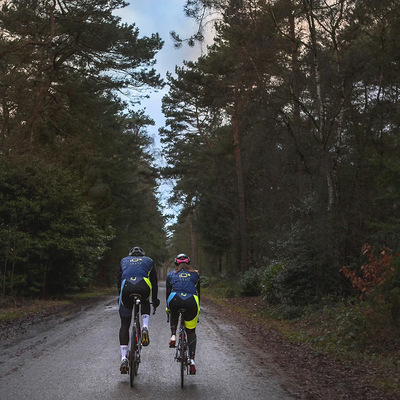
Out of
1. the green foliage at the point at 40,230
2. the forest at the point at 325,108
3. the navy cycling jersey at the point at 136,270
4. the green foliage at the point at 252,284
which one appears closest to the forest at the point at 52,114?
the green foliage at the point at 40,230

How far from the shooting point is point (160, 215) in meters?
62.4

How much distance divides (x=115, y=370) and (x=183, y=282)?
5.99 feet

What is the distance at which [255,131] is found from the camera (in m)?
23.6

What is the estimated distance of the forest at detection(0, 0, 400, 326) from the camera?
49.2 ft

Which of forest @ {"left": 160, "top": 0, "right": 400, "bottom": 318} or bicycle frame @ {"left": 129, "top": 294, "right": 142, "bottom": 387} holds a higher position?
forest @ {"left": 160, "top": 0, "right": 400, "bottom": 318}

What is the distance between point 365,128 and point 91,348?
36.5 ft

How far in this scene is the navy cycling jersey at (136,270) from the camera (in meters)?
7.05

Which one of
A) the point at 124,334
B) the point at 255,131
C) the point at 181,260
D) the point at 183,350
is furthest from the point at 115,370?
the point at 255,131

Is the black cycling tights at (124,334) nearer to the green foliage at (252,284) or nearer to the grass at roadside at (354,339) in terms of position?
the grass at roadside at (354,339)

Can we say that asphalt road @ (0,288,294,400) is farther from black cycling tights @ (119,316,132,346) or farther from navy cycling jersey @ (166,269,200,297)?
navy cycling jersey @ (166,269,200,297)

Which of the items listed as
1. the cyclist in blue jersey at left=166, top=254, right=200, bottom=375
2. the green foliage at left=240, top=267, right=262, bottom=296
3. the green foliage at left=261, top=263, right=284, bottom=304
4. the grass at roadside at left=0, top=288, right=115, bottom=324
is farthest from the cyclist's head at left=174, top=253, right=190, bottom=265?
the green foliage at left=240, top=267, right=262, bottom=296

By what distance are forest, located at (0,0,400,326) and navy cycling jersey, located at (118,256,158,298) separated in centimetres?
417

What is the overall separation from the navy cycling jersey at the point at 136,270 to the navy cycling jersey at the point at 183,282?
0.30m

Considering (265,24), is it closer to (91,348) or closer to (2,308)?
(91,348)
